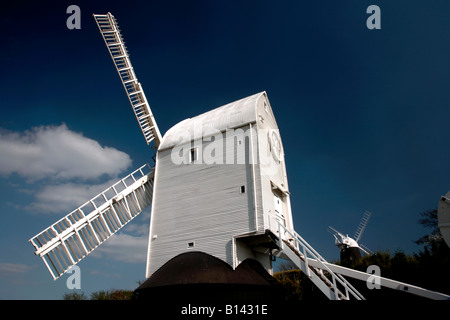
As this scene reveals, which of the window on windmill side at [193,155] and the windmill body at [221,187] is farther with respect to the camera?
the window on windmill side at [193,155]

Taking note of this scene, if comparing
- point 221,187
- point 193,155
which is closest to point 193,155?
point 193,155

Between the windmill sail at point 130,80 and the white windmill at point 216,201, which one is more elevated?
the windmill sail at point 130,80

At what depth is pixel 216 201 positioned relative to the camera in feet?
45.6

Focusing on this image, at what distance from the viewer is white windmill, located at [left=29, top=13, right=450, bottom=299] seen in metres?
12.7

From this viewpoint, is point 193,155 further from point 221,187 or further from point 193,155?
point 221,187

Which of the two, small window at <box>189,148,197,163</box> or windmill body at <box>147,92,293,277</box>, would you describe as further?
small window at <box>189,148,197,163</box>

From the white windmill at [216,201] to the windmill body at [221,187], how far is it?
46mm

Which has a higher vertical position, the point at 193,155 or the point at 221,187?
the point at 193,155

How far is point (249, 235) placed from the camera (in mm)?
12336

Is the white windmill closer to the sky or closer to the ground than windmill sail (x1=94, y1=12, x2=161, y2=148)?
closer to the ground

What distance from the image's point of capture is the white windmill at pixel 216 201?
1272cm

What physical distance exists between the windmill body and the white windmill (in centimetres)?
5

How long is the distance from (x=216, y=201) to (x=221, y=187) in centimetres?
70

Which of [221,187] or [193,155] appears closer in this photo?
[221,187]
